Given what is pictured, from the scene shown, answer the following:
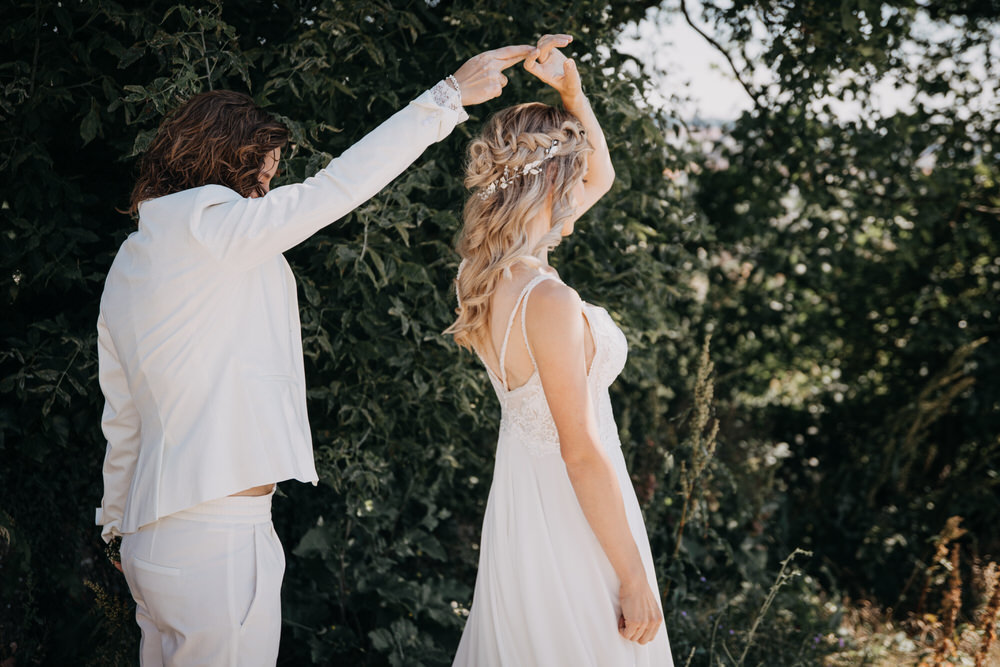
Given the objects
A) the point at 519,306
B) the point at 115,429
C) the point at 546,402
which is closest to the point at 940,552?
the point at 546,402

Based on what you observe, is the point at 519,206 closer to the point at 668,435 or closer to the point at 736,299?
the point at 668,435

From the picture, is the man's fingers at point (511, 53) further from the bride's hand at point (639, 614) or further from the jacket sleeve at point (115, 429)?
the bride's hand at point (639, 614)

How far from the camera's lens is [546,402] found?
1985 mm

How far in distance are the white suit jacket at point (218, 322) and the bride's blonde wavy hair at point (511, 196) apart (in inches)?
14.5

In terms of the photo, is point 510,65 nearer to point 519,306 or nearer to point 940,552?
point 519,306

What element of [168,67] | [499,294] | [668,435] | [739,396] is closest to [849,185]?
[668,435]

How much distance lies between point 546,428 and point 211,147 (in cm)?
102

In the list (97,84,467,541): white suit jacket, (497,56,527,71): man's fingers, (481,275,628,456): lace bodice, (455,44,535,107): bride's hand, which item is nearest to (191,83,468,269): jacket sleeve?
(97,84,467,541): white suit jacket

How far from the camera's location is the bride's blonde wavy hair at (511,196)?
207 cm

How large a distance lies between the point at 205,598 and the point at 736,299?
3.98 meters

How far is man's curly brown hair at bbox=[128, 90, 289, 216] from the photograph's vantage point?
1.74 m

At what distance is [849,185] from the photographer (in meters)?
4.00

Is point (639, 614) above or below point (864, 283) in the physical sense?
below

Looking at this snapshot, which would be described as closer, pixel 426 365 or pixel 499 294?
pixel 499 294
